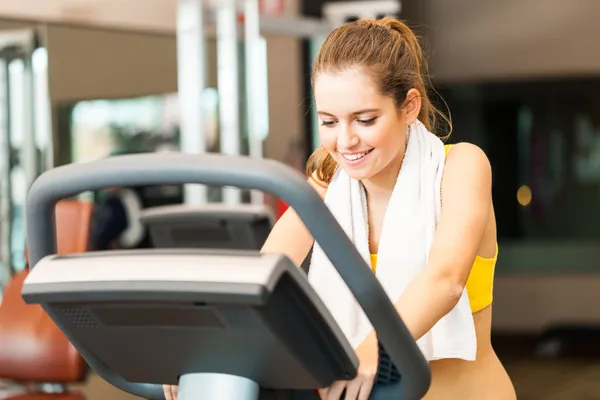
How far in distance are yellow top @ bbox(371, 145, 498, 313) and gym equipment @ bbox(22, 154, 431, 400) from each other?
364 millimetres

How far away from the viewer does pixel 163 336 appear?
0.94 meters

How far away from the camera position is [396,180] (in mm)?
1402

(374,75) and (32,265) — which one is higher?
(374,75)

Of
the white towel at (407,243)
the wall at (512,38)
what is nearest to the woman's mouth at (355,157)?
the white towel at (407,243)

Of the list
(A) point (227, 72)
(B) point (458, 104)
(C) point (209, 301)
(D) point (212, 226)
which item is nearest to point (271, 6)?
(B) point (458, 104)

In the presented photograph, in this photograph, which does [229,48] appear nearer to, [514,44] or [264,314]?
[514,44]

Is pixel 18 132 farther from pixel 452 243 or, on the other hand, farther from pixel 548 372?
pixel 548 372

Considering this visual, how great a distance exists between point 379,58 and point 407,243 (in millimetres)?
250

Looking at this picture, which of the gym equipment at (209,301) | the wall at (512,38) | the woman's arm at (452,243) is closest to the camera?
the gym equipment at (209,301)

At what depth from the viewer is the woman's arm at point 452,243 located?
3.67ft

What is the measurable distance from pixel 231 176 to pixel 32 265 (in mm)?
247

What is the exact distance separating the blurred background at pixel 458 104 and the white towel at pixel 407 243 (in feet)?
10.9

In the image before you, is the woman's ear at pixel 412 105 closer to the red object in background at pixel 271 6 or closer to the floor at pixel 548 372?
the floor at pixel 548 372

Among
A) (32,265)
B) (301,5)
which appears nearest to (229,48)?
(301,5)
